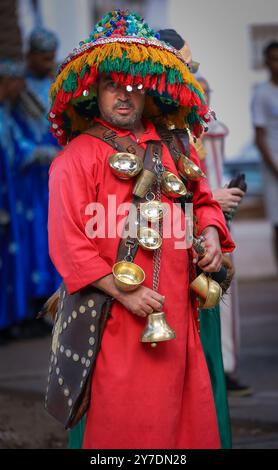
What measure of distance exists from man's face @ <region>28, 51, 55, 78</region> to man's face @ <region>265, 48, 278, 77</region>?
73.9 inches

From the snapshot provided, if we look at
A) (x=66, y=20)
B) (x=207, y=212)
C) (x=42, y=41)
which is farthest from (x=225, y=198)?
(x=66, y=20)

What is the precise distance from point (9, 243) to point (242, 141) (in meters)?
9.79

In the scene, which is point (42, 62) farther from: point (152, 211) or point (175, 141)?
point (152, 211)

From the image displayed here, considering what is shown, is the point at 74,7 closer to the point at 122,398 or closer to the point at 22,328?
the point at 22,328

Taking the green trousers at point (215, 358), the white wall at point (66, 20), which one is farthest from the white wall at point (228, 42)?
the green trousers at point (215, 358)

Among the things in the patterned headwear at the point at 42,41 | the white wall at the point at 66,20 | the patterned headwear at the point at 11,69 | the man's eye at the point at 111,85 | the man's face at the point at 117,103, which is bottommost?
the man's face at the point at 117,103

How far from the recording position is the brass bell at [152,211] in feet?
12.2

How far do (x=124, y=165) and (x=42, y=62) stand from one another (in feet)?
15.0

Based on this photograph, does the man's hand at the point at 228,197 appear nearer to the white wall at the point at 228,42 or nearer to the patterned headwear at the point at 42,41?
the patterned headwear at the point at 42,41

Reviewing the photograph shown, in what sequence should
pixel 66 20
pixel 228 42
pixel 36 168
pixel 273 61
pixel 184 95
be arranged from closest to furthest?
1. pixel 184 95
2. pixel 36 168
3. pixel 273 61
4. pixel 228 42
5. pixel 66 20

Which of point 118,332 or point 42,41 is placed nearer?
point 118,332

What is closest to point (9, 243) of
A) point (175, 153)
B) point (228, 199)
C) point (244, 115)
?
point (228, 199)

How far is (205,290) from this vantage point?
3838 millimetres

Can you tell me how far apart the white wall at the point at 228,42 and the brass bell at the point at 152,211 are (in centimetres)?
1079
